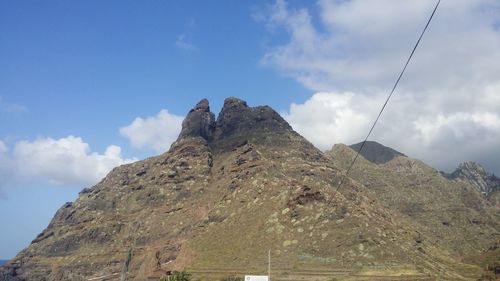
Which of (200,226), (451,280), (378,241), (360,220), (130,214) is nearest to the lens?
(451,280)

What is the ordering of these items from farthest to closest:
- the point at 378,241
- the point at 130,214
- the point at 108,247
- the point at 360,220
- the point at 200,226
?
1. the point at 130,214
2. the point at 108,247
3. the point at 200,226
4. the point at 360,220
5. the point at 378,241

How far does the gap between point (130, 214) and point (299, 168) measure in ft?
211

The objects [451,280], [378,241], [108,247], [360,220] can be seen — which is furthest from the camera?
[108,247]

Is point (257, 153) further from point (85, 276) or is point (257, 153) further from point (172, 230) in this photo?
point (85, 276)

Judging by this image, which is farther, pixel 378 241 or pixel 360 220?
pixel 360 220

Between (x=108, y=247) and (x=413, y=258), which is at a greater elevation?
(x=108, y=247)

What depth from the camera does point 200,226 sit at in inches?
6599

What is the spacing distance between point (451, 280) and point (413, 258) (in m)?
9.43

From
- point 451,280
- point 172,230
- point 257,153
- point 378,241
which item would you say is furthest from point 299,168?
point 451,280

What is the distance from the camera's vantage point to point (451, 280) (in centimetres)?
11938

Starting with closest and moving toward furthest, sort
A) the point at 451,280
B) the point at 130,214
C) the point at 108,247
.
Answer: the point at 451,280 → the point at 108,247 → the point at 130,214

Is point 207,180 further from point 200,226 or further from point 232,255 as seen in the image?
point 232,255

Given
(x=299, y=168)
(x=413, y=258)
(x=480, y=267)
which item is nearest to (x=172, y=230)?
(x=299, y=168)

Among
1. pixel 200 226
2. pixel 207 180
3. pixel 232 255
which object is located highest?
pixel 207 180
